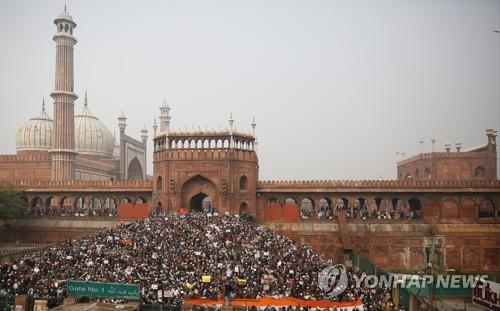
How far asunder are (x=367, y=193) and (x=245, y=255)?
52.9ft

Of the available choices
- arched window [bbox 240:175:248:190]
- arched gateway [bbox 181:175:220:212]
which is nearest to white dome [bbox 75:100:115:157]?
arched gateway [bbox 181:175:220:212]

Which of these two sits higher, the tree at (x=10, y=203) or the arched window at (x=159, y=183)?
the arched window at (x=159, y=183)

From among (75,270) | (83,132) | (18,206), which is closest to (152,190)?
(18,206)

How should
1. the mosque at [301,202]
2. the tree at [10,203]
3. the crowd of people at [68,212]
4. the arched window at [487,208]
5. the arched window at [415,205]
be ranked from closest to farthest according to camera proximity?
1. the mosque at [301,202]
2. the tree at [10,203]
3. the arched window at [487,208]
4. the crowd of people at [68,212]
5. the arched window at [415,205]

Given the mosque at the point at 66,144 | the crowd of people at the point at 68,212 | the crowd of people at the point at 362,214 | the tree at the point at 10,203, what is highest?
the mosque at the point at 66,144

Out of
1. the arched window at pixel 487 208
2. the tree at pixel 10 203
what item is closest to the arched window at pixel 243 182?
the tree at pixel 10 203

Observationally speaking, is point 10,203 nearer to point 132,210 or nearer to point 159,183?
point 132,210

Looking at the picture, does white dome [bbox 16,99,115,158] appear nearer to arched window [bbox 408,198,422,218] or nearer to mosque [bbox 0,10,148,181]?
mosque [bbox 0,10,148,181]

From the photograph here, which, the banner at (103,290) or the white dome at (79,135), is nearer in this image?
the banner at (103,290)

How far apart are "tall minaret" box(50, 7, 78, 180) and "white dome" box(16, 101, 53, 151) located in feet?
26.5

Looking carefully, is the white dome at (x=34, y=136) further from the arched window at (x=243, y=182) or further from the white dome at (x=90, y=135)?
the arched window at (x=243, y=182)

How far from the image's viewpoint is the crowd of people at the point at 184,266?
20516mm

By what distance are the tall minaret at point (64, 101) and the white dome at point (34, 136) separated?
8.08m

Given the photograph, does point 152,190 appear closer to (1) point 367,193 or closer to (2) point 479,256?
(1) point 367,193
